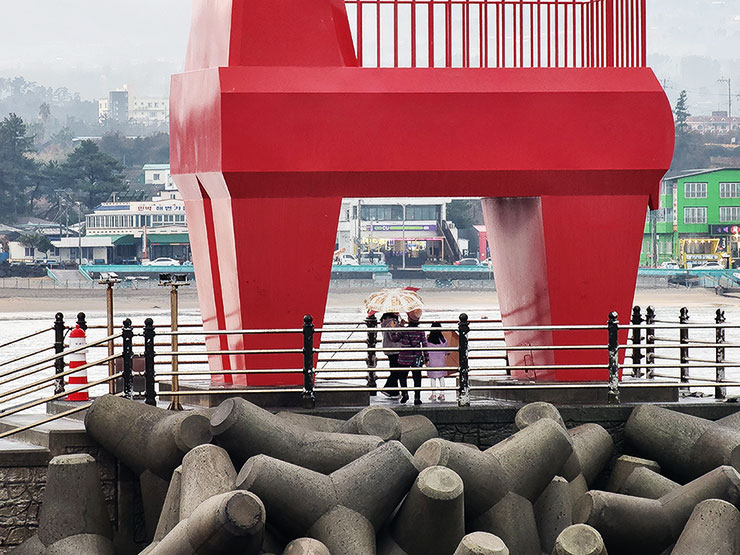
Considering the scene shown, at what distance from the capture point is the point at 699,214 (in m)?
106

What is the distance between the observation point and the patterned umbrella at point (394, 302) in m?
16.5

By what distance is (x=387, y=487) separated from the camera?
12.1 meters

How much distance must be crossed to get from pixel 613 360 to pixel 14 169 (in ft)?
322

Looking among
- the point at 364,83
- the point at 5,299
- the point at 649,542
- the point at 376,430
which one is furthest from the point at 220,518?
the point at 5,299

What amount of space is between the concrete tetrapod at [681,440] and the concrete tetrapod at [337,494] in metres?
3.37

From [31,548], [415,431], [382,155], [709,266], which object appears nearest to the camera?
[31,548]

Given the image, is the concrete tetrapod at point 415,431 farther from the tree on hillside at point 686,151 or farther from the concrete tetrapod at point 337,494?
the tree on hillside at point 686,151

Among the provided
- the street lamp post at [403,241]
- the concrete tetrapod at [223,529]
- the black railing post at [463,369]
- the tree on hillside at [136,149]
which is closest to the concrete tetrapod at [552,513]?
the black railing post at [463,369]

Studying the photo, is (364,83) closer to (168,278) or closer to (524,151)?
(524,151)

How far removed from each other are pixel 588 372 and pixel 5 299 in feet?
237

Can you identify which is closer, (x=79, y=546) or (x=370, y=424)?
(x=79, y=546)

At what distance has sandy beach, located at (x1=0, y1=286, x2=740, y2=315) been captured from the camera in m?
80.4

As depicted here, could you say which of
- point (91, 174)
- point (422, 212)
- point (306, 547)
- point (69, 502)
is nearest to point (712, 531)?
point (306, 547)

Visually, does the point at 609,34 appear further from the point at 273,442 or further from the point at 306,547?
the point at 306,547
